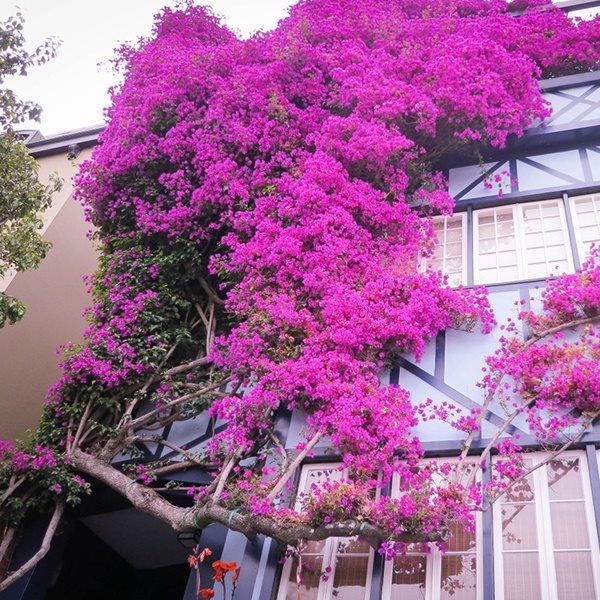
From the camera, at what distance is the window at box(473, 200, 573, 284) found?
7.81m

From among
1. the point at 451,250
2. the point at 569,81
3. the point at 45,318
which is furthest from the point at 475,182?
the point at 45,318

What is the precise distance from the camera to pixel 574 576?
534 centimetres

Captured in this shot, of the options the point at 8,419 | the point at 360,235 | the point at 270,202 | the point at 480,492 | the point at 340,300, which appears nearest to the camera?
the point at 480,492

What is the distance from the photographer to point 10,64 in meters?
7.85

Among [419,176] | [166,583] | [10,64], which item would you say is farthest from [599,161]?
[166,583]

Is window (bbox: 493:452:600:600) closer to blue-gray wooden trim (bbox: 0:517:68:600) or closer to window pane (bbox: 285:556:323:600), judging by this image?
window pane (bbox: 285:556:323:600)

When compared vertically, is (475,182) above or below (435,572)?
above

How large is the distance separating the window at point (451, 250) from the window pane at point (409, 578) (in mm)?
3548

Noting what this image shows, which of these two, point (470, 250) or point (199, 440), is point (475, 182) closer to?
point (470, 250)

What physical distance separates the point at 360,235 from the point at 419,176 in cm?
158

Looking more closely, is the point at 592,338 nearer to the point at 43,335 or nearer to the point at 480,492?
the point at 480,492

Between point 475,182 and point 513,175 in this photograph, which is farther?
point 475,182

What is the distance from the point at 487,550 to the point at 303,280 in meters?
3.69

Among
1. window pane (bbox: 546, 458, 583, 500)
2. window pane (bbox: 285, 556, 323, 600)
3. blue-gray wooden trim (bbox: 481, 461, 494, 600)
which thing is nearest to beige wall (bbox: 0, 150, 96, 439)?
window pane (bbox: 285, 556, 323, 600)
